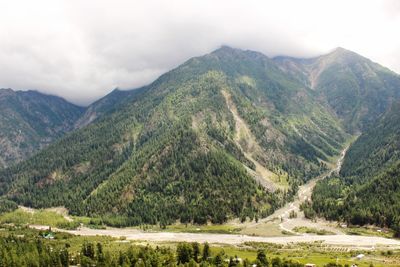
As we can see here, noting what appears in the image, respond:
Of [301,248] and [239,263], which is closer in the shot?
[239,263]

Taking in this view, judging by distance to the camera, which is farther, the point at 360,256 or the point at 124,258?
the point at 360,256

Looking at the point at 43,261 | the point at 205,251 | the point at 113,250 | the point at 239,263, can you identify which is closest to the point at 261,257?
the point at 239,263

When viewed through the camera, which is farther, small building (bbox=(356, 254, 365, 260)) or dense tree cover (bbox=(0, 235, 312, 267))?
small building (bbox=(356, 254, 365, 260))

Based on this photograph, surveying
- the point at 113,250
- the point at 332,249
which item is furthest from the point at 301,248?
the point at 113,250

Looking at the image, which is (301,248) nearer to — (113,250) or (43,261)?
(113,250)

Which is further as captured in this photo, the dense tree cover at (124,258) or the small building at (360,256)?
the small building at (360,256)

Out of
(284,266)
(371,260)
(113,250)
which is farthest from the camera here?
(113,250)

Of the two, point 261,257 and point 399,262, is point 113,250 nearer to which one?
point 261,257

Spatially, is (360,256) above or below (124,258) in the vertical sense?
below

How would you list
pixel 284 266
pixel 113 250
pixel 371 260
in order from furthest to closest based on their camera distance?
1. pixel 113 250
2. pixel 371 260
3. pixel 284 266
